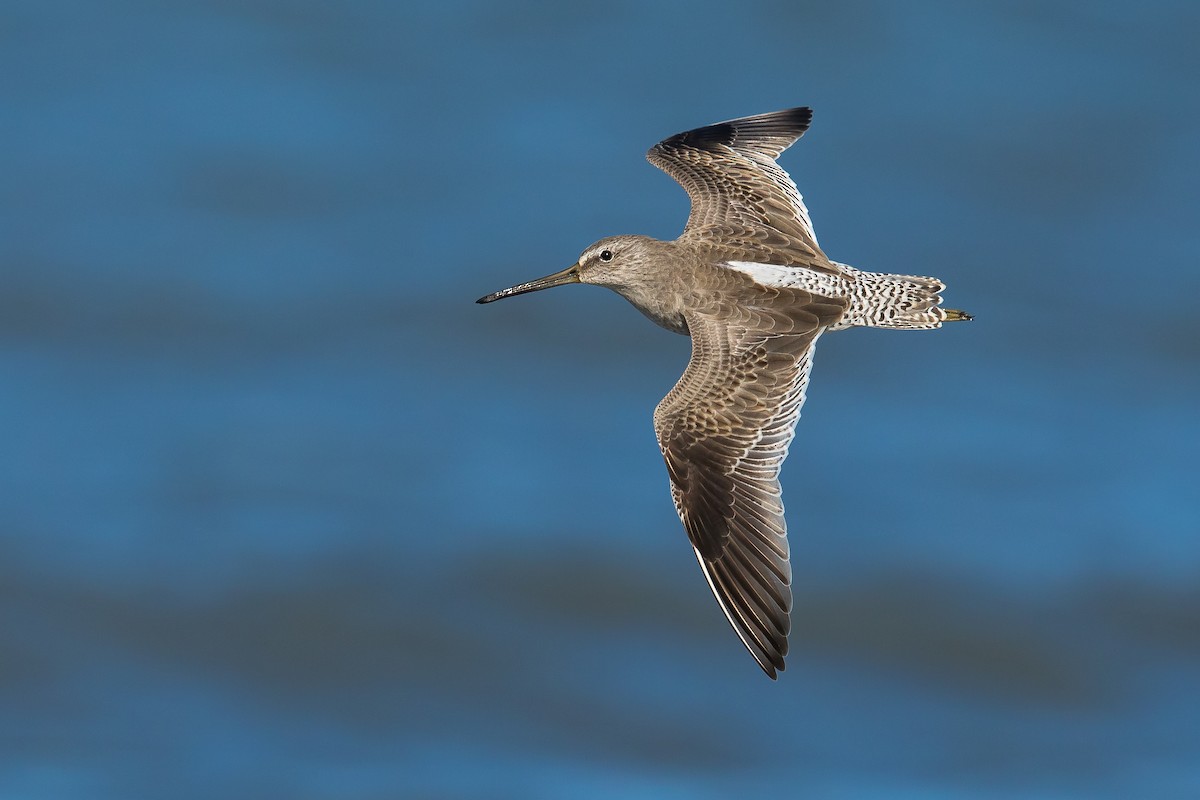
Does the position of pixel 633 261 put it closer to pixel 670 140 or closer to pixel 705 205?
pixel 705 205

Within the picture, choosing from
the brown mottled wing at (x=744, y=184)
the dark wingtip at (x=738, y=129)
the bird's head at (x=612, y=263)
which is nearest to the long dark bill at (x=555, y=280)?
the bird's head at (x=612, y=263)

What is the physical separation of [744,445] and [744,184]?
1890 mm

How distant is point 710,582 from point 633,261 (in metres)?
1.83

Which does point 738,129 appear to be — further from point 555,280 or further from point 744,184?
point 555,280

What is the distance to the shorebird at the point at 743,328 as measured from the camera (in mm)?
7898

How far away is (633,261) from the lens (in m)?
8.94

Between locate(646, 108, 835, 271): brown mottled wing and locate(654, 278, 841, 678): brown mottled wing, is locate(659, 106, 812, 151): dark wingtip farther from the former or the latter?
locate(654, 278, 841, 678): brown mottled wing

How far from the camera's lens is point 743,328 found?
852 cm

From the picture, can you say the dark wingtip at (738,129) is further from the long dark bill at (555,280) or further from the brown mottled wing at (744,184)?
the long dark bill at (555,280)

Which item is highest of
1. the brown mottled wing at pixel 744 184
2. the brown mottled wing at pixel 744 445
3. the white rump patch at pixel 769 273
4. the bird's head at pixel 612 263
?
the brown mottled wing at pixel 744 184

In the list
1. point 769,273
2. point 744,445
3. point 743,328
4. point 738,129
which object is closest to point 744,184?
point 738,129

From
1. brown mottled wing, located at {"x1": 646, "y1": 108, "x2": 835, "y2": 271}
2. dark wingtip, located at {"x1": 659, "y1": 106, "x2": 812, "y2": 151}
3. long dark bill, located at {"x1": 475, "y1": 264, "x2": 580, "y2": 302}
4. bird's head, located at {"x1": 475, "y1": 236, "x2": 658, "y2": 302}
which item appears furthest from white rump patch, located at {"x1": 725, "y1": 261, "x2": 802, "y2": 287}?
dark wingtip, located at {"x1": 659, "y1": 106, "x2": 812, "y2": 151}

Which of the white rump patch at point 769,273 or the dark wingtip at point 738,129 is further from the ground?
the dark wingtip at point 738,129

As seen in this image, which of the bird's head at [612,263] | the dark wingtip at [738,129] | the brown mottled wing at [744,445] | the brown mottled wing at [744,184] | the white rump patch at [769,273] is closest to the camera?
the brown mottled wing at [744,445]
